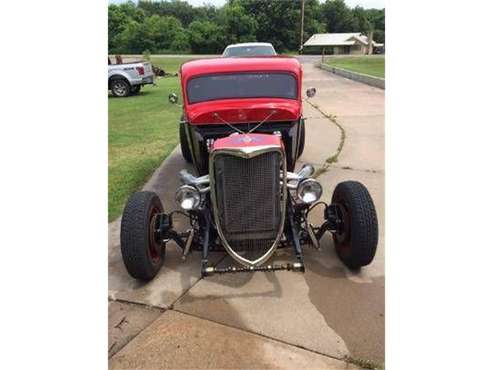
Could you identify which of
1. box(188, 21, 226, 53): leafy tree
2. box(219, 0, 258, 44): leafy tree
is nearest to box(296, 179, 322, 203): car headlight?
box(188, 21, 226, 53): leafy tree

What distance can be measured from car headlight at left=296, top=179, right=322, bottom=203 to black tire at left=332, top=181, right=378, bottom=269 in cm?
31

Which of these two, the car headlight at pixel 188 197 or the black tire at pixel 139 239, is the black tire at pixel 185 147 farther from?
the car headlight at pixel 188 197

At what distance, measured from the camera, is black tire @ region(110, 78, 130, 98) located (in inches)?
622

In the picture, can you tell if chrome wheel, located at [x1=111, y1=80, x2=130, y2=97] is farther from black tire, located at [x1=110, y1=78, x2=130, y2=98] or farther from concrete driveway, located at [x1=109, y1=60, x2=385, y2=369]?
concrete driveway, located at [x1=109, y1=60, x2=385, y2=369]

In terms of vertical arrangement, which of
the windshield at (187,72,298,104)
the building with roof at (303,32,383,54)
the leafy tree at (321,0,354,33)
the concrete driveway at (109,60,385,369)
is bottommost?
the concrete driveway at (109,60,385,369)

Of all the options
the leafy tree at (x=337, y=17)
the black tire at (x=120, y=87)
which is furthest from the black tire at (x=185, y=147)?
the leafy tree at (x=337, y=17)

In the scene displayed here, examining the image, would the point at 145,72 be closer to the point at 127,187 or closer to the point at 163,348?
the point at 127,187

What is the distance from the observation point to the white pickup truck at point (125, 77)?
15.7m

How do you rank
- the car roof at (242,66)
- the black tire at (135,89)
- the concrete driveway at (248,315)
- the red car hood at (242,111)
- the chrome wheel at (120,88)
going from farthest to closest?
the black tire at (135,89)
the chrome wheel at (120,88)
the car roof at (242,66)
the red car hood at (242,111)
the concrete driveway at (248,315)

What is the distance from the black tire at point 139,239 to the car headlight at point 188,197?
333mm

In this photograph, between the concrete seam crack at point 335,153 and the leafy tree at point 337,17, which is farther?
the leafy tree at point 337,17

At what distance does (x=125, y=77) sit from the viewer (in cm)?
1574
